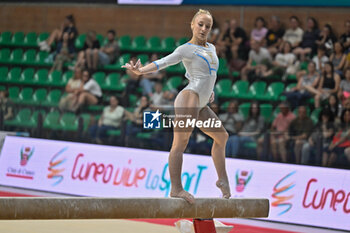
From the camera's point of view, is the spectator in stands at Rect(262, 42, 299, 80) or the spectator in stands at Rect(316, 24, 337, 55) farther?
the spectator in stands at Rect(262, 42, 299, 80)

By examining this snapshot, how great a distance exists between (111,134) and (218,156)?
5.00 meters

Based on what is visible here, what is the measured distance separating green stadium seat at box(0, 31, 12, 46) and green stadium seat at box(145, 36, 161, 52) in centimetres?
371

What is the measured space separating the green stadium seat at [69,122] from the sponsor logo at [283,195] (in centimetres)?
349

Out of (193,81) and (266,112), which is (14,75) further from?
(193,81)

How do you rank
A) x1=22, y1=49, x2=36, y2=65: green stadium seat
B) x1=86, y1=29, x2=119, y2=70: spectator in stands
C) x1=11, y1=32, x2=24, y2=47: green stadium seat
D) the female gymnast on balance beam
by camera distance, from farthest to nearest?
x1=11, y1=32, x2=24, y2=47: green stadium seat, x1=22, y1=49, x2=36, y2=65: green stadium seat, x1=86, y1=29, x2=119, y2=70: spectator in stands, the female gymnast on balance beam

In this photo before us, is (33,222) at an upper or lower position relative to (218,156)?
lower

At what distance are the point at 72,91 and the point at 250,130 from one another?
367 centimetres

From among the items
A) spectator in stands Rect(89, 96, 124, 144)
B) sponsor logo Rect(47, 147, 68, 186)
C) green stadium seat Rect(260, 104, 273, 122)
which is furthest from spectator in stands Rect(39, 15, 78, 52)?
green stadium seat Rect(260, 104, 273, 122)

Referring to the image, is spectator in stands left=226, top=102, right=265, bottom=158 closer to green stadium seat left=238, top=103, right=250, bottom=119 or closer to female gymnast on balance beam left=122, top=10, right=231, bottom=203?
green stadium seat left=238, top=103, right=250, bottom=119

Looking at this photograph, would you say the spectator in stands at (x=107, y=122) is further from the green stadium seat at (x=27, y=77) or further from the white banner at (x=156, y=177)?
the green stadium seat at (x=27, y=77)

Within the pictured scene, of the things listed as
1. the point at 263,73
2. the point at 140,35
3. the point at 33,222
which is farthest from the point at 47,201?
the point at 140,35

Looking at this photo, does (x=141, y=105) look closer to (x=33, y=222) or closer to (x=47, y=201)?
(x=33, y=222)

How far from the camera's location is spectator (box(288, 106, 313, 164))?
8.80 meters

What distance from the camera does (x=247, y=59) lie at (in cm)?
1184
